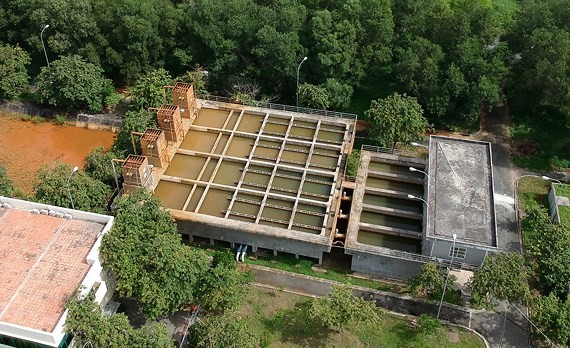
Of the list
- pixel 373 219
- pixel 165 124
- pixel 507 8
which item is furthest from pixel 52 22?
pixel 507 8

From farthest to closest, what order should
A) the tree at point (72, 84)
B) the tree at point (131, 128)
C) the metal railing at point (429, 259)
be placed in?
1. the tree at point (72, 84)
2. the tree at point (131, 128)
3. the metal railing at point (429, 259)

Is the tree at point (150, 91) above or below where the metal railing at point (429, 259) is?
above

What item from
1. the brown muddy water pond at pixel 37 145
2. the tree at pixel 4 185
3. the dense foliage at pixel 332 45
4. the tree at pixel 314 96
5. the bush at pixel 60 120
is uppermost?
the dense foliage at pixel 332 45

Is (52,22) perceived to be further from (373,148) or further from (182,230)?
(373,148)

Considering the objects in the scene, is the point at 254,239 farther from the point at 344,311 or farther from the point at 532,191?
the point at 532,191

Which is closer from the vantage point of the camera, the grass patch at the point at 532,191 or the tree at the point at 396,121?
the grass patch at the point at 532,191

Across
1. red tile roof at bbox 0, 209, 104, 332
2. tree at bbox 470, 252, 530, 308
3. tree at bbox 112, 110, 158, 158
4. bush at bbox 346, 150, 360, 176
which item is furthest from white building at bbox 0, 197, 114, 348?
tree at bbox 470, 252, 530, 308

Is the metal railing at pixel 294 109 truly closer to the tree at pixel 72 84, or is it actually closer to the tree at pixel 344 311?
the tree at pixel 72 84

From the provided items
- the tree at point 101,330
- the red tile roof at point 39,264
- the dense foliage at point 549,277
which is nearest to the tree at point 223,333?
the tree at point 101,330
